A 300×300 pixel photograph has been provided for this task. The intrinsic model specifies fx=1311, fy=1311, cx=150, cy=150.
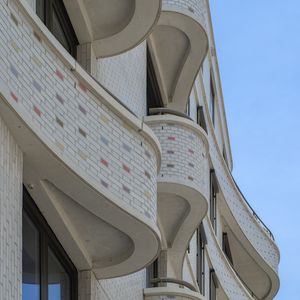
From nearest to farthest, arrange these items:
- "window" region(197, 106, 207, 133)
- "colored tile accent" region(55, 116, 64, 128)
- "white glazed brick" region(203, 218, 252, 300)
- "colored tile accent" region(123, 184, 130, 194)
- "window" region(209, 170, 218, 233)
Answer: "colored tile accent" region(55, 116, 64, 128) < "colored tile accent" region(123, 184, 130, 194) < "window" region(197, 106, 207, 133) < "white glazed brick" region(203, 218, 252, 300) < "window" region(209, 170, 218, 233)

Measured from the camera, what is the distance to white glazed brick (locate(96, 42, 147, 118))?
730 inches

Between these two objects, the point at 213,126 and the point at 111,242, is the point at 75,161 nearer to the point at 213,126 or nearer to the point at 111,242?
the point at 111,242

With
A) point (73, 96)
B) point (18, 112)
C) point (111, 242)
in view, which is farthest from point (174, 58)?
point (18, 112)

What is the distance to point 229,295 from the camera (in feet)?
101

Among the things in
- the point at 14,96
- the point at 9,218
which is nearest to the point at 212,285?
the point at 9,218

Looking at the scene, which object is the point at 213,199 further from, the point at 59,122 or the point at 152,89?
the point at 59,122

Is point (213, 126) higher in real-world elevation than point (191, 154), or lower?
higher

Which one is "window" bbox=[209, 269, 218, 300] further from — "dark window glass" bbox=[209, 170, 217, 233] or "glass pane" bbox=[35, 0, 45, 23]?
"glass pane" bbox=[35, 0, 45, 23]

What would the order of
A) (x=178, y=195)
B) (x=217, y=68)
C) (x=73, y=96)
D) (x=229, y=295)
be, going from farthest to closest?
1. (x=217, y=68)
2. (x=229, y=295)
3. (x=178, y=195)
4. (x=73, y=96)

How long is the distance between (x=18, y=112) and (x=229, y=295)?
1929 cm

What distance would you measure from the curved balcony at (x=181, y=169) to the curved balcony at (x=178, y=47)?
1.65 metres

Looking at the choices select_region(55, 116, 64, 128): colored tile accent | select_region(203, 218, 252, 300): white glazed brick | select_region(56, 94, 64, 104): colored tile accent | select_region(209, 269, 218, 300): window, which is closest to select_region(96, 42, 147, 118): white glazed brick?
select_region(56, 94, 64, 104): colored tile accent

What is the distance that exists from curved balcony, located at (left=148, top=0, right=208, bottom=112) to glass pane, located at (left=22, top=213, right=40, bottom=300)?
750cm

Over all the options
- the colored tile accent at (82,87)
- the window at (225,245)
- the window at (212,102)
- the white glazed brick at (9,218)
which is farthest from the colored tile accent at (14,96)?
the window at (225,245)
